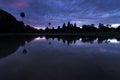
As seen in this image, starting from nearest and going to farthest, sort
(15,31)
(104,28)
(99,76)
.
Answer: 1. (99,76)
2. (15,31)
3. (104,28)

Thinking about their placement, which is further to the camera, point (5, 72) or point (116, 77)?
point (5, 72)

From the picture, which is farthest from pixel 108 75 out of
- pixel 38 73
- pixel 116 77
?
pixel 38 73

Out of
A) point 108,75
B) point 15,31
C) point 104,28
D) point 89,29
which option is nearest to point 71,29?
point 89,29

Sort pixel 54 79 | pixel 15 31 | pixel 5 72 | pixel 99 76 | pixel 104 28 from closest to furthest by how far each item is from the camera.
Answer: pixel 54 79 < pixel 99 76 < pixel 5 72 < pixel 15 31 < pixel 104 28

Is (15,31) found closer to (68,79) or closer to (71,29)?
(71,29)

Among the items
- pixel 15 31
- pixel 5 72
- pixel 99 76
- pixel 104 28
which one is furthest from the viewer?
pixel 104 28

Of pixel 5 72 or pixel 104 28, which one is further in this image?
pixel 104 28

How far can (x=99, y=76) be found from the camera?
678cm

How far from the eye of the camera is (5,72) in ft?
23.8

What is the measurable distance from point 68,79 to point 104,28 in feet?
318

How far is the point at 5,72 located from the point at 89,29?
313ft

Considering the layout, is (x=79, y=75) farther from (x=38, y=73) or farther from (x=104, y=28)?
(x=104, y=28)

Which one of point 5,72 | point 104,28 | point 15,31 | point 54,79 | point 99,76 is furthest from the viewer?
point 104,28

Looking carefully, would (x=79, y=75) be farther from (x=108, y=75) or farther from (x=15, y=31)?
(x=15, y=31)
